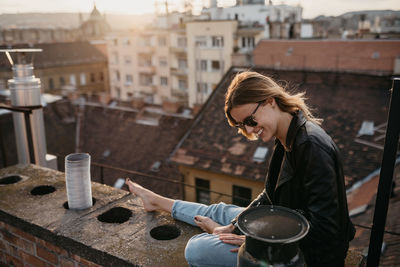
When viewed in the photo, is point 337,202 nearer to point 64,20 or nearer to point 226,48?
point 226,48

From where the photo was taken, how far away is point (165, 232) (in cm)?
269

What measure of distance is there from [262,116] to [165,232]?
1143mm

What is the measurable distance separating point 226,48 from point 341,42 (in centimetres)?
980

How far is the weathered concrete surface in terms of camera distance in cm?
233

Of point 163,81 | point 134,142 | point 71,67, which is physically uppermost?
point 71,67

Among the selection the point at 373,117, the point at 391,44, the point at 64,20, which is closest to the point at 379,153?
the point at 373,117

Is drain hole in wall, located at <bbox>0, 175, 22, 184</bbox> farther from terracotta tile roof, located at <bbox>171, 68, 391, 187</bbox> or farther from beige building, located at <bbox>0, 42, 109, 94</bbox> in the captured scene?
beige building, located at <bbox>0, 42, 109, 94</bbox>

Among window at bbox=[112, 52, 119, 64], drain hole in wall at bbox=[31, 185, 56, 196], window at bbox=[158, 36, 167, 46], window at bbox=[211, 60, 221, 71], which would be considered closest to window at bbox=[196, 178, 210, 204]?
drain hole in wall at bbox=[31, 185, 56, 196]

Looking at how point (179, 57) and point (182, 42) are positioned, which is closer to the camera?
point (182, 42)

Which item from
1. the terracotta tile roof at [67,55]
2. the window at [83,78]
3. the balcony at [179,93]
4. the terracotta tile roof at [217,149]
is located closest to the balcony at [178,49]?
the balcony at [179,93]

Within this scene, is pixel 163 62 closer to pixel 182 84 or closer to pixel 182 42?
pixel 182 84

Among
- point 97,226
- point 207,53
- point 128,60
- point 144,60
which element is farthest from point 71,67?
point 97,226

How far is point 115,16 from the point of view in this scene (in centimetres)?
9562

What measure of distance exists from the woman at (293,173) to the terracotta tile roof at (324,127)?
29.7ft
